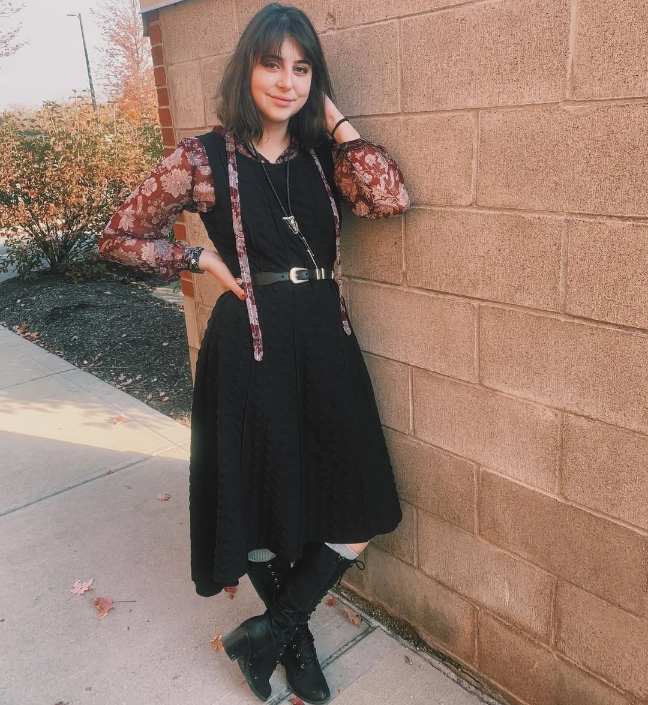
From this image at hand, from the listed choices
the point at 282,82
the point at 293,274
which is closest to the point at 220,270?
the point at 293,274

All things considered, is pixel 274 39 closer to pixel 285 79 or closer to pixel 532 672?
pixel 285 79

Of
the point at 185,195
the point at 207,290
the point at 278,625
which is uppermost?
the point at 185,195

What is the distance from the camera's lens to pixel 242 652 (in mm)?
2295

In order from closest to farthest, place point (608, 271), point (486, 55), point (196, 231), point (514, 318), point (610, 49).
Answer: point (610, 49)
point (608, 271)
point (486, 55)
point (514, 318)
point (196, 231)

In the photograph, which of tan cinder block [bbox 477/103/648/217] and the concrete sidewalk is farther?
the concrete sidewalk

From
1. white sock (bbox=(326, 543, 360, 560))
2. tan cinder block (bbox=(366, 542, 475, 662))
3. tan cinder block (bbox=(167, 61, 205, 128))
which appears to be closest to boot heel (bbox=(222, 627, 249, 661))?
white sock (bbox=(326, 543, 360, 560))

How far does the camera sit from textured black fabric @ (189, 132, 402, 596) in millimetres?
2076

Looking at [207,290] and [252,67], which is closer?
[252,67]

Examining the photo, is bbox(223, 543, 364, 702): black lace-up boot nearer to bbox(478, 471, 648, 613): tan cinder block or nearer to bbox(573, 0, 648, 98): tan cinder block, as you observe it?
bbox(478, 471, 648, 613): tan cinder block

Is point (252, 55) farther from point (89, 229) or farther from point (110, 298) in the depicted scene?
point (89, 229)

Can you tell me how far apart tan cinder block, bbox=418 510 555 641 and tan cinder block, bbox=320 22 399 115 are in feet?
4.18

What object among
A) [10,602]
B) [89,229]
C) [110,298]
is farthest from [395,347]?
[89,229]

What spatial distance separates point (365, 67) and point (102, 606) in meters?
2.08

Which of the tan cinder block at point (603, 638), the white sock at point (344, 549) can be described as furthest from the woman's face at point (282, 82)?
the tan cinder block at point (603, 638)
